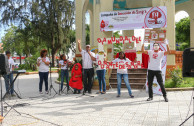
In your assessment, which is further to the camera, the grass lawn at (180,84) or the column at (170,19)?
the column at (170,19)

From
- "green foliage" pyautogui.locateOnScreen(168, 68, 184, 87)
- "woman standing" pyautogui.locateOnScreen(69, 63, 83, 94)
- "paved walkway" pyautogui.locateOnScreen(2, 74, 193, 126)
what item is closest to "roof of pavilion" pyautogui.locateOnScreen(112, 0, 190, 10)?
"green foliage" pyautogui.locateOnScreen(168, 68, 184, 87)

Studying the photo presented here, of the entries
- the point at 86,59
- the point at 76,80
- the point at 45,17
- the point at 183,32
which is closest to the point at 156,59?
the point at 86,59

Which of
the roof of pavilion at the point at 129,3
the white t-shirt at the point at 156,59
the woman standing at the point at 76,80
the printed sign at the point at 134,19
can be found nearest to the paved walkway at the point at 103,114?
the white t-shirt at the point at 156,59

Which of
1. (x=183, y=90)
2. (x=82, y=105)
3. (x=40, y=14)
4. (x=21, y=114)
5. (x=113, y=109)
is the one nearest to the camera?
(x=21, y=114)

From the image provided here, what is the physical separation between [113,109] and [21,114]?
2.51m

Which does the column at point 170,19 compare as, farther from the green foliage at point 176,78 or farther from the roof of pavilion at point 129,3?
the roof of pavilion at point 129,3

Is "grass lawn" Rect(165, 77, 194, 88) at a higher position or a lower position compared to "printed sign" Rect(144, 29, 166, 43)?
lower

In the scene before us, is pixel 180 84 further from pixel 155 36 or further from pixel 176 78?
pixel 155 36

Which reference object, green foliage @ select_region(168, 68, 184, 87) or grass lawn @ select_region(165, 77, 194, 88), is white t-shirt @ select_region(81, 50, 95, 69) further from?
green foliage @ select_region(168, 68, 184, 87)

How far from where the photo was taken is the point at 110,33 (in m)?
11.6

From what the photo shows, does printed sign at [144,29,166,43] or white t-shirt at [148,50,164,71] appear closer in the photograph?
white t-shirt at [148,50,164,71]

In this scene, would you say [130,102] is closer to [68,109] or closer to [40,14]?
[68,109]

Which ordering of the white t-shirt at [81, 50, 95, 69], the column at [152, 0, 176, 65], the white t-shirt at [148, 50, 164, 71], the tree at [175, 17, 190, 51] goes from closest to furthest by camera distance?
the white t-shirt at [148, 50, 164, 71] < the white t-shirt at [81, 50, 95, 69] < the column at [152, 0, 176, 65] < the tree at [175, 17, 190, 51]

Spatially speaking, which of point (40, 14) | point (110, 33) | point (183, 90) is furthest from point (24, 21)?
point (183, 90)
